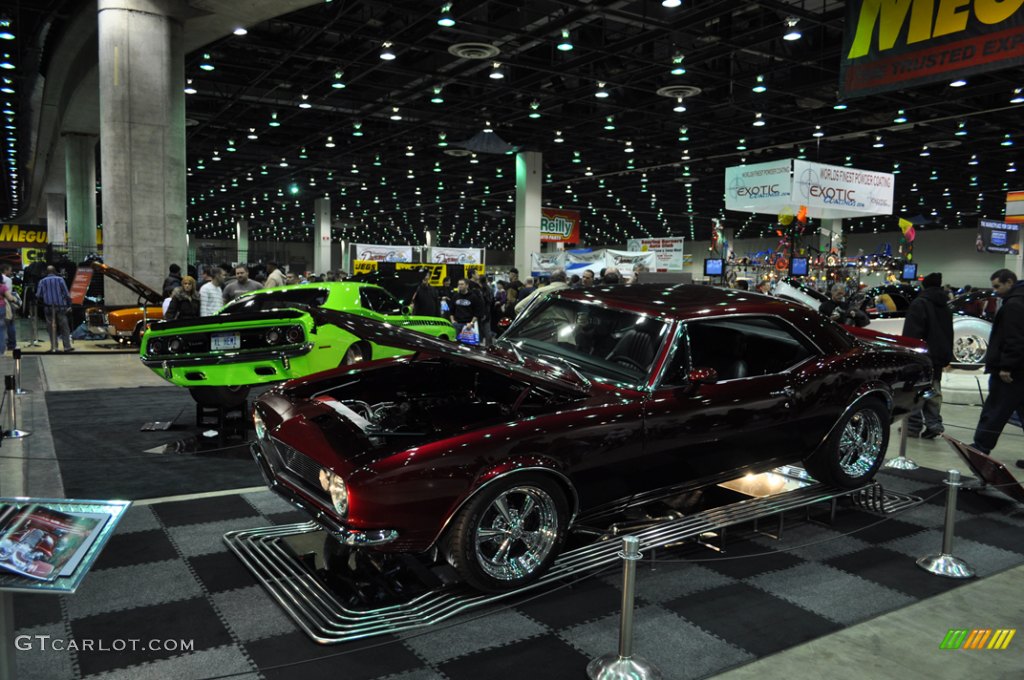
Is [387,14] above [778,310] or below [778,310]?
above

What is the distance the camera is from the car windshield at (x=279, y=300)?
7.83m

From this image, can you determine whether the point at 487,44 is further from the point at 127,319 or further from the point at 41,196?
the point at 41,196

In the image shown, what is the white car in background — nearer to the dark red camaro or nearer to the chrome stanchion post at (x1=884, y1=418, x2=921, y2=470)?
the chrome stanchion post at (x1=884, y1=418, x2=921, y2=470)

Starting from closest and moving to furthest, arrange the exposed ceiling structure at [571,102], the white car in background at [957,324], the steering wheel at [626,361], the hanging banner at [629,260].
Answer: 1. the steering wheel at [626,361]
2. the white car in background at [957,324]
3. the exposed ceiling structure at [571,102]
4. the hanging banner at [629,260]

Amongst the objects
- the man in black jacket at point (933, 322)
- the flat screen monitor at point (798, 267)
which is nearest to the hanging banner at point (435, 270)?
the flat screen monitor at point (798, 267)

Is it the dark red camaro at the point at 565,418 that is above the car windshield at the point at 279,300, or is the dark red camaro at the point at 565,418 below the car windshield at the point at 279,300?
below

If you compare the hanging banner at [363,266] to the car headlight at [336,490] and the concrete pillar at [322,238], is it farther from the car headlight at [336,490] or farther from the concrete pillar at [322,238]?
the concrete pillar at [322,238]

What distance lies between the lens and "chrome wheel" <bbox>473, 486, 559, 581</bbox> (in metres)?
3.54

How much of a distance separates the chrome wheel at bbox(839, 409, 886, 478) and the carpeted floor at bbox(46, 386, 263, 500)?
4490 mm

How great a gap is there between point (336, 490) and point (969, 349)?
12.7 metres

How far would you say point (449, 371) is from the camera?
15.2ft

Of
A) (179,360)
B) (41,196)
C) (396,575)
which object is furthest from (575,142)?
(41,196)

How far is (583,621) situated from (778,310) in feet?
8.55
